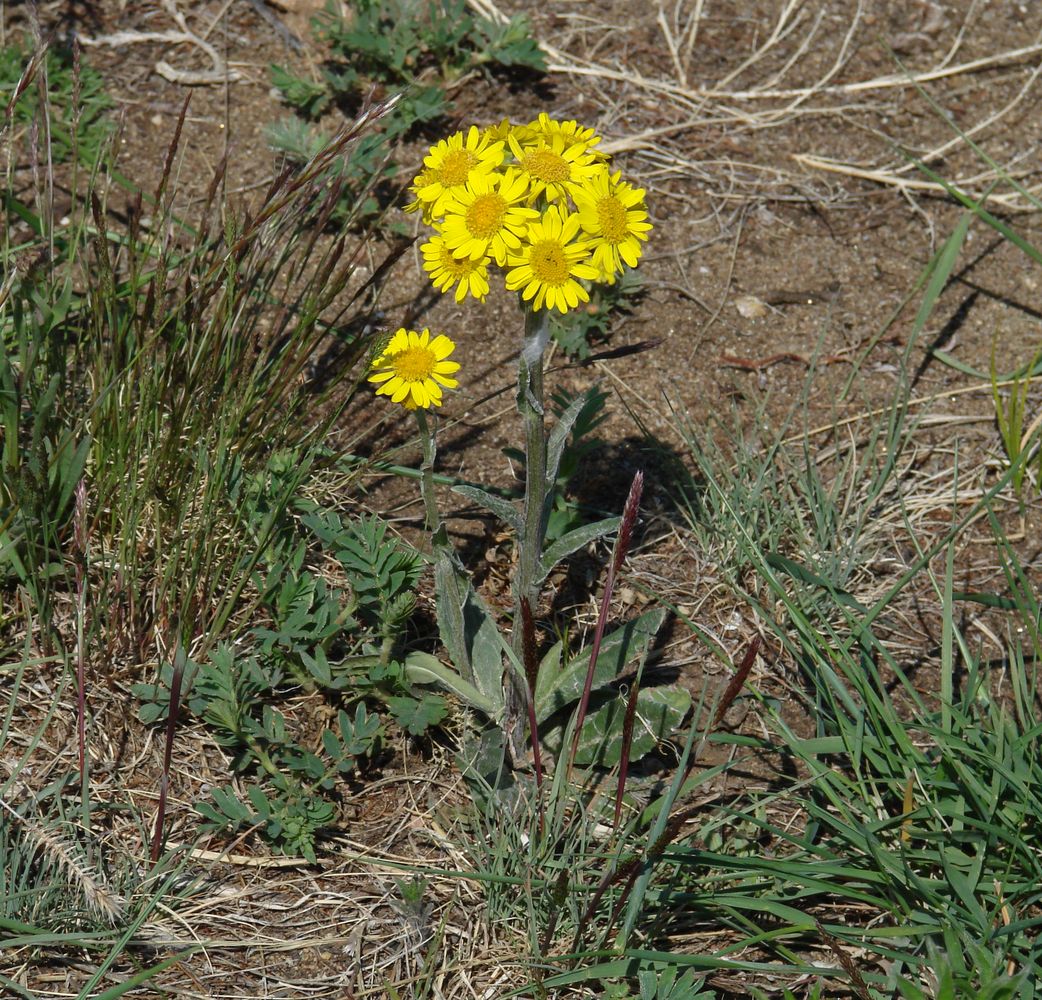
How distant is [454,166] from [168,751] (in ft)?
3.29

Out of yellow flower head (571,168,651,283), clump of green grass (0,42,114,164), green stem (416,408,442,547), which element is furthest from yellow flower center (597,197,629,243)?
clump of green grass (0,42,114,164)

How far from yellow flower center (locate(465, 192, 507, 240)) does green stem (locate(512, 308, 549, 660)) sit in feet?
0.46

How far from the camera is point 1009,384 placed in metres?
2.92

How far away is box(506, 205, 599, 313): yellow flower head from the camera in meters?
1.65

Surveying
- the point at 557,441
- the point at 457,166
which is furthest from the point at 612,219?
the point at 557,441

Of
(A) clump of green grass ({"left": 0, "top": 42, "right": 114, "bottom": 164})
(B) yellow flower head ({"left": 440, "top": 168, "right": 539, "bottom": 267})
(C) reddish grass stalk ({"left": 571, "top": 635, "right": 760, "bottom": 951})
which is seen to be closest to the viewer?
(C) reddish grass stalk ({"left": 571, "top": 635, "right": 760, "bottom": 951})

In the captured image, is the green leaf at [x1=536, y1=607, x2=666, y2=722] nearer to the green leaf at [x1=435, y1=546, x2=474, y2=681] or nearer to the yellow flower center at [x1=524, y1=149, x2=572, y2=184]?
the green leaf at [x1=435, y1=546, x2=474, y2=681]

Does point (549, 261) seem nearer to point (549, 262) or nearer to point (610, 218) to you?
point (549, 262)

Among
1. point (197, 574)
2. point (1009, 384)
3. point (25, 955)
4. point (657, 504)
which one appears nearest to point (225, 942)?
point (25, 955)

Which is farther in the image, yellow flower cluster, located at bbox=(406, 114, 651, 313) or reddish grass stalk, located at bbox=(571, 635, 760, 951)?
yellow flower cluster, located at bbox=(406, 114, 651, 313)

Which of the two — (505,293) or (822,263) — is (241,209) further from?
(822,263)

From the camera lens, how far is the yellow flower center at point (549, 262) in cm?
165

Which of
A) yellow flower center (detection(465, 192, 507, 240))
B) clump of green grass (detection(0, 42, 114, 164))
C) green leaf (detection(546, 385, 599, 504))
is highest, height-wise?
yellow flower center (detection(465, 192, 507, 240))

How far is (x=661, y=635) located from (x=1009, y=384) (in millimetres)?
1226
